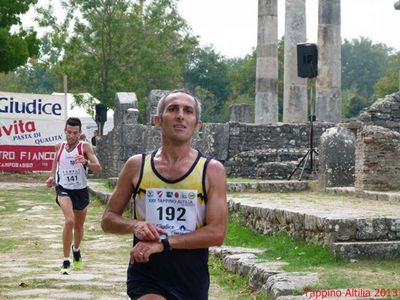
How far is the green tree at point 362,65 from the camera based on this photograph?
129 metres

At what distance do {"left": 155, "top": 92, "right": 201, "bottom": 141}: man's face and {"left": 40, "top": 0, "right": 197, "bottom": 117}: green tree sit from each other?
37.9 metres

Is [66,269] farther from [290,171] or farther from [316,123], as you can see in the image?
A: [316,123]

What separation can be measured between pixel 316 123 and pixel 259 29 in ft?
24.6

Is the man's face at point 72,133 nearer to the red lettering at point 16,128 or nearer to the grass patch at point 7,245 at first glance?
the grass patch at point 7,245

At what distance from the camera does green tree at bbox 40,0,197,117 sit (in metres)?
44.8

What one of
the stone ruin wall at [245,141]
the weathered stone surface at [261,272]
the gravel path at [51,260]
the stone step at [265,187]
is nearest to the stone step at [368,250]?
the weathered stone surface at [261,272]

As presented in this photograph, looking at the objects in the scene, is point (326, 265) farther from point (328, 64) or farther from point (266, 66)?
point (266, 66)

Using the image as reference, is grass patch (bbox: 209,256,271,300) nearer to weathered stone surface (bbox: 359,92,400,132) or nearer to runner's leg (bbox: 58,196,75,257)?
runner's leg (bbox: 58,196,75,257)

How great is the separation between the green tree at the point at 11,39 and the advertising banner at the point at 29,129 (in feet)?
4.00

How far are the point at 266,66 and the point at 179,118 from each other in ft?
106

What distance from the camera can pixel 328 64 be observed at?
35.3m

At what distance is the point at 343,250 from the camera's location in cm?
1026

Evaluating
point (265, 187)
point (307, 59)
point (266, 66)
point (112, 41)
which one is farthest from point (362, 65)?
point (265, 187)

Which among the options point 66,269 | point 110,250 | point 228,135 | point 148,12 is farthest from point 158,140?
point 148,12
